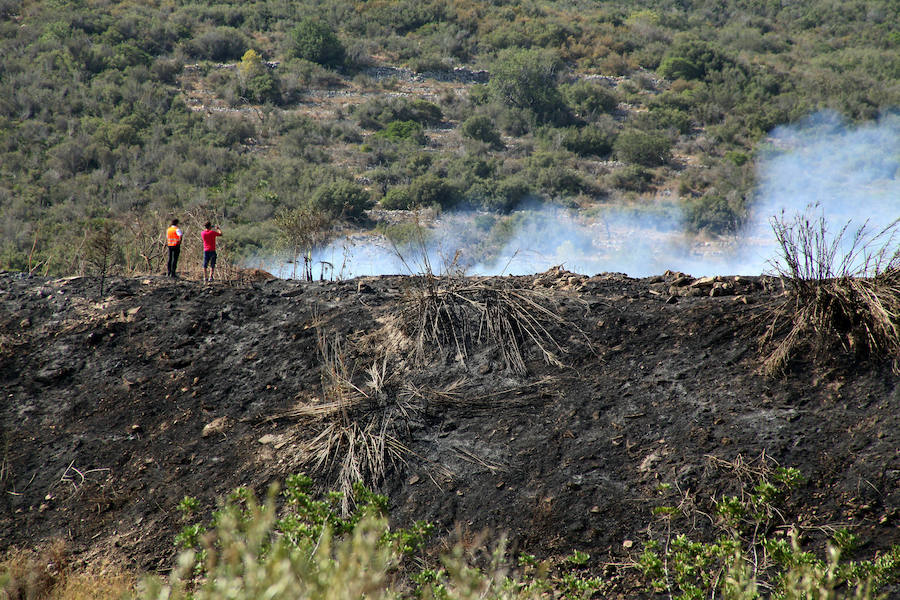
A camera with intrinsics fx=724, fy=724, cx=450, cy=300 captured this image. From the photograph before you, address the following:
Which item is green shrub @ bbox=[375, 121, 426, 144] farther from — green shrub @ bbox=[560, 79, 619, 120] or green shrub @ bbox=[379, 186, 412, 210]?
green shrub @ bbox=[560, 79, 619, 120]

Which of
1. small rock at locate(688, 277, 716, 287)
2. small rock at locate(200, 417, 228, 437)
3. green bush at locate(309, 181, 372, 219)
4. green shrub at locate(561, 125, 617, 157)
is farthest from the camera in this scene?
green shrub at locate(561, 125, 617, 157)

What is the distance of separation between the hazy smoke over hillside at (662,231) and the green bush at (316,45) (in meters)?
12.3

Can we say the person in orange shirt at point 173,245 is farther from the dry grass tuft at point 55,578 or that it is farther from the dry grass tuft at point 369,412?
the dry grass tuft at point 55,578

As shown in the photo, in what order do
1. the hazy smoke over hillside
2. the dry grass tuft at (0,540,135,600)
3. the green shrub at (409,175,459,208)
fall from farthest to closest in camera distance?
the green shrub at (409,175,459,208) → the hazy smoke over hillside → the dry grass tuft at (0,540,135,600)

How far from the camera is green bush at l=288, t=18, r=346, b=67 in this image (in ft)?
94.2

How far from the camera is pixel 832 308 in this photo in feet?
17.4

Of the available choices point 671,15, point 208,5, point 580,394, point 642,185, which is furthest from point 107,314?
point 671,15

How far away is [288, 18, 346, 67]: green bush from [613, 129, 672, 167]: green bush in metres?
12.5

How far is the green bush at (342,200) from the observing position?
64.6 feet

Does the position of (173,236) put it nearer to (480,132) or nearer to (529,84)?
(480,132)

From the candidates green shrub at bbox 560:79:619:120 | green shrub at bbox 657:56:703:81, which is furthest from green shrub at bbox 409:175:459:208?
green shrub at bbox 657:56:703:81

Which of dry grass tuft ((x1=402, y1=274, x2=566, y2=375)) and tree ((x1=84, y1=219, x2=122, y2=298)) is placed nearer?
dry grass tuft ((x1=402, y1=274, x2=566, y2=375))

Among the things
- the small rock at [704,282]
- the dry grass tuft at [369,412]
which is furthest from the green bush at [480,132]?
the dry grass tuft at [369,412]

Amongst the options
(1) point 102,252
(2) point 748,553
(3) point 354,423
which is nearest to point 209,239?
(1) point 102,252
